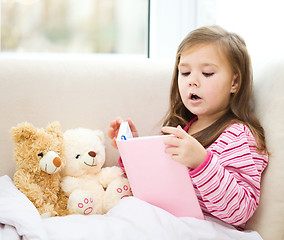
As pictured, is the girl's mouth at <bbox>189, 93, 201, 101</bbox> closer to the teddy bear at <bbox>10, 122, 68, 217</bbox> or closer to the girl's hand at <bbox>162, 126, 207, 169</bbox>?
the girl's hand at <bbox>162, 126, 207, 169</bbox>

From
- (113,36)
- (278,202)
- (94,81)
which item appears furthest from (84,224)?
(113,36)

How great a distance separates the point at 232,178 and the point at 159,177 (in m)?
0.18

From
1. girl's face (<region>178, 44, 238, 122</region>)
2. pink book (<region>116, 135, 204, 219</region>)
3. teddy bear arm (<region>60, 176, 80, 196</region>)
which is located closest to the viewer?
pink book (<region>116, 135, 204, 219</region>)

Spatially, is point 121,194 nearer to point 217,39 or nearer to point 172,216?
point 172,216

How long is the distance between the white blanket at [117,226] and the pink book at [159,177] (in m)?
0.04

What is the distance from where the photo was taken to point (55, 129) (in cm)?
108

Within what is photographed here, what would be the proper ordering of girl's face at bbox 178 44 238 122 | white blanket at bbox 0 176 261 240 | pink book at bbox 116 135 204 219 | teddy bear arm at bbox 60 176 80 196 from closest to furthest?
white blanket at bbox 0 176 261 240 < pink book at bbox 116 135 204 219 < girl's face at bbox 178 44 238 122 < teddy bear arm at bbox 60 176 80 196

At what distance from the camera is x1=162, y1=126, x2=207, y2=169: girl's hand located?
0.80 meters

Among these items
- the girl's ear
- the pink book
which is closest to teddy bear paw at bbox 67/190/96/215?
the pink book

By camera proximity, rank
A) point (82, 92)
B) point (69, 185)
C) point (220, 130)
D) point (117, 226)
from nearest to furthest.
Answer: point (117, 226), point (220, 130), point (69, 185), point (82, 92)

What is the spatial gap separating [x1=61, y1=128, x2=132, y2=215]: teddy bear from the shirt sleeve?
12.8 inches

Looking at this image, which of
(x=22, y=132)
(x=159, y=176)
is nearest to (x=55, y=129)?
(x=22, y=132)

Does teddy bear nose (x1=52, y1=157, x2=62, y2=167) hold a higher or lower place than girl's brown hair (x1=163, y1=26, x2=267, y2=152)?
lower

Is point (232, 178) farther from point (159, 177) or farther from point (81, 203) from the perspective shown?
point (81, 203)
